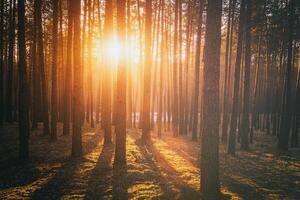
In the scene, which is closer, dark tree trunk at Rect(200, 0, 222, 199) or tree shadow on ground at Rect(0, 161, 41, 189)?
dark tree trunk at Rect(200, 0, 222, 199)

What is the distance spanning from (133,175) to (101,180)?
113 centimetres

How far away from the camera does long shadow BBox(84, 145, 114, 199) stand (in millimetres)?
6676

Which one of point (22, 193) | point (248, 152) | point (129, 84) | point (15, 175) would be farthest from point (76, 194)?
point (129, 84)

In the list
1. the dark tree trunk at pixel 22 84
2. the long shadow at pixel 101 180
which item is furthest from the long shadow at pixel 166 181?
the dark tree trunk at pixel 22 84

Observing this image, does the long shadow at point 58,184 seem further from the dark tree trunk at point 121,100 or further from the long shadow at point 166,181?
the long shadow at point 166,181

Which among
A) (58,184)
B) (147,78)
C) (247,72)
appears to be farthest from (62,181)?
(247,72)

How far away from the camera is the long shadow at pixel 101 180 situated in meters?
6.68

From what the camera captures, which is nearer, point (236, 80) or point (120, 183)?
point (120, 183)

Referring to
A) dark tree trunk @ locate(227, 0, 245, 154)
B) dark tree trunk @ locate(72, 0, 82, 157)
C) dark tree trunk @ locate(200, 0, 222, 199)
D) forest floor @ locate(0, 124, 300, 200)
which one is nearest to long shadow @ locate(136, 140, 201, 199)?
forest floor @ locate(0, 124, 300, 200)

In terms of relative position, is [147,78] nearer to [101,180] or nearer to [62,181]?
[101,180]

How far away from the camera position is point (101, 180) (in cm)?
789

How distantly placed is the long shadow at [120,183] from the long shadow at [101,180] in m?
0.16

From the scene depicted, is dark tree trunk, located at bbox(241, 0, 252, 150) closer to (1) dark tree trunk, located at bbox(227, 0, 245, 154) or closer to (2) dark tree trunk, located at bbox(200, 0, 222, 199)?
(1) dark tree trunk, located at bbox(227, 0, 245, 154)

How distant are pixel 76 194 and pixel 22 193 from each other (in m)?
1.52
